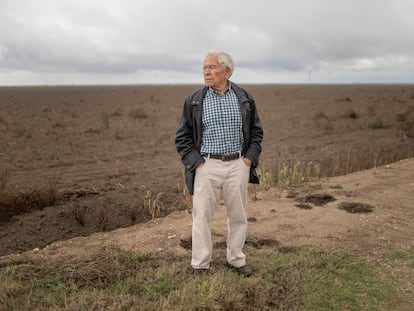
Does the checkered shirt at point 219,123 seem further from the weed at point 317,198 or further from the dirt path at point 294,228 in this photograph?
the weed at point 317,198

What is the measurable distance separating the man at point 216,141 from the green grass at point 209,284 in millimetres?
488

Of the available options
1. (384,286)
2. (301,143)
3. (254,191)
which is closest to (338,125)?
(301,143)

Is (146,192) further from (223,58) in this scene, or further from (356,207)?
(223,58)

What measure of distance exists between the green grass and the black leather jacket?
34.1 inches

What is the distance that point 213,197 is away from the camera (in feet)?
12.0

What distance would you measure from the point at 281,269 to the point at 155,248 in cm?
141

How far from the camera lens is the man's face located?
11.4ft

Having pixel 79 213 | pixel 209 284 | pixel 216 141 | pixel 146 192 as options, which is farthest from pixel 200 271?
pixel 146 192

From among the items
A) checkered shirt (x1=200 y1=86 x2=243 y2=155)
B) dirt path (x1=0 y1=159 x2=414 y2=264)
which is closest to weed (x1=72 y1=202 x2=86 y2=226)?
dirt path (x1=0 y1=159 x2=414 y2=264)

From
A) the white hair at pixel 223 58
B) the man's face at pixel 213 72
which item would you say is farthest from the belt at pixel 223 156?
the white hair at pixel 223 58

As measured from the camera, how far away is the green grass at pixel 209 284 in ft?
11.2

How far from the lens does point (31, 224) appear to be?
21.5ft

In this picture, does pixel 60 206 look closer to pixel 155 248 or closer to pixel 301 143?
pixel 155 248

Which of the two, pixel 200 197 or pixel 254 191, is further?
pixel 254 191
